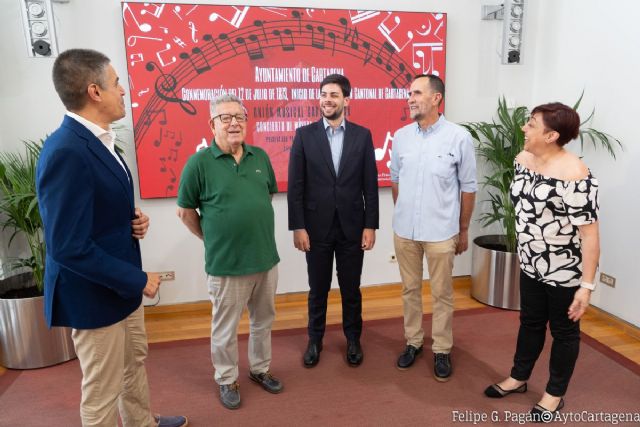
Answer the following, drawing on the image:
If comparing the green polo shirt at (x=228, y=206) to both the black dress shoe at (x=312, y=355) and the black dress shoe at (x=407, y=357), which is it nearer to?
the black dress shoe at (x=312, y=355)

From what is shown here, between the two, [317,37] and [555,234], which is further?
[317,37]

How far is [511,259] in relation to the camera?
11.0 ft

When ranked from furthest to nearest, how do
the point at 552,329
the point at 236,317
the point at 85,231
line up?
the point at 236,317 → the point at 552,329 → the point at 85,231

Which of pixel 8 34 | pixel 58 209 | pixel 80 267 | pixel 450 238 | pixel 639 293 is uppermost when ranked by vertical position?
pixel 8 34

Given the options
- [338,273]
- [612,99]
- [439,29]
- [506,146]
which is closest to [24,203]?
[338,273]

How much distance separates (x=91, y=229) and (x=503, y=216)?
9.58ft

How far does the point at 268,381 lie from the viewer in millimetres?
2418

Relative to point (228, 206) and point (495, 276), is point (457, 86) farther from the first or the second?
point (228, 206)

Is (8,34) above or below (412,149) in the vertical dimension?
above

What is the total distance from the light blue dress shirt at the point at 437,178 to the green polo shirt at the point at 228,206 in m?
0.82

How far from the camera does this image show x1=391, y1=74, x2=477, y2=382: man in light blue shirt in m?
2.38

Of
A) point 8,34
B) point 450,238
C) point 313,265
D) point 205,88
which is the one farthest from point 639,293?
point 8,34

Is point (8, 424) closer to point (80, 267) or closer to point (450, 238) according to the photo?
point (80, 267)

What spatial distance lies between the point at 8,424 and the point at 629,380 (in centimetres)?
316
